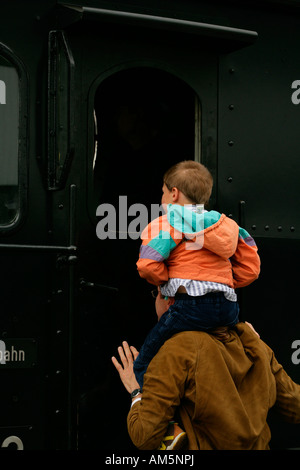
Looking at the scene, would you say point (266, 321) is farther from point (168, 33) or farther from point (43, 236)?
point (168, 33)

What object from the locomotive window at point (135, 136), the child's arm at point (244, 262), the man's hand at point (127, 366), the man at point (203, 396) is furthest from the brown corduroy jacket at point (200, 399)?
the locomotive window at point (135, 136)

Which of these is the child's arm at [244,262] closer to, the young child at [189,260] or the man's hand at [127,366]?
the young child at [189,260]

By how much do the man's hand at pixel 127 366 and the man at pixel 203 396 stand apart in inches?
2.6

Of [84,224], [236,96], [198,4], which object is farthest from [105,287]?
[198,4]

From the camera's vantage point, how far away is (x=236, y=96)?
3482 mm

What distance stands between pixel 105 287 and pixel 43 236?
372 millimetres

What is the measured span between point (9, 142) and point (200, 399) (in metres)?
1.38

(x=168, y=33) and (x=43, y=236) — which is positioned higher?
(x=168, y=33)

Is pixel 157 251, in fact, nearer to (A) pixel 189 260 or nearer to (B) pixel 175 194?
(A) pixel 189 260

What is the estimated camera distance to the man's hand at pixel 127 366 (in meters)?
2.88
